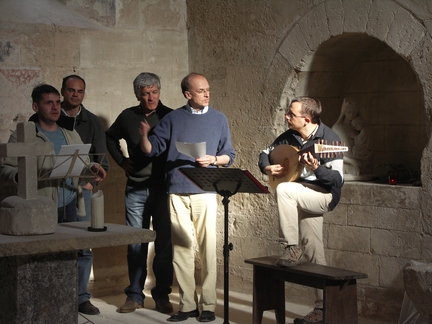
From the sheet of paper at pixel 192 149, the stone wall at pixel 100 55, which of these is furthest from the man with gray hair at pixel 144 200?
the sheet of paper at pixel 192 149

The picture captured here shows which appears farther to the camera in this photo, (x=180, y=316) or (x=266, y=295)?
(x=180, y=316)

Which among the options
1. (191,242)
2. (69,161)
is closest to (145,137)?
(191,242)

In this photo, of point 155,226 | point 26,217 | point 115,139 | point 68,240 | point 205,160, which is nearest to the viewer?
point 68,240

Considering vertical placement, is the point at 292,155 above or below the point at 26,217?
above

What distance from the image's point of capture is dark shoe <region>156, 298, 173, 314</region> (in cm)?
638

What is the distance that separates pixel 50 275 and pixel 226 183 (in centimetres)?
141

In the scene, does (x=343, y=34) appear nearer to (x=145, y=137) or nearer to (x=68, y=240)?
(x=145, y=137)

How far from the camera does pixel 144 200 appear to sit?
6469 millimetres

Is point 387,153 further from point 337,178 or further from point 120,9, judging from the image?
point 120,9

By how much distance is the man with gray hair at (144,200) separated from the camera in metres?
6.42

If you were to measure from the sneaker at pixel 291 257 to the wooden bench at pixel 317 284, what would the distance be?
4cm

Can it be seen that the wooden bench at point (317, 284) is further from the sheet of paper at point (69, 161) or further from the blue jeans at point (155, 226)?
the sheet of paper at point (69, 161)

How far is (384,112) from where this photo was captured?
685 cm

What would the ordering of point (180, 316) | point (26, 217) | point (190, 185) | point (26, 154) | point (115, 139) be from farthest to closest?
point (115, 139)
point (180, 316)
point (190, 185)
point (26, 154)
point (26, 217)
